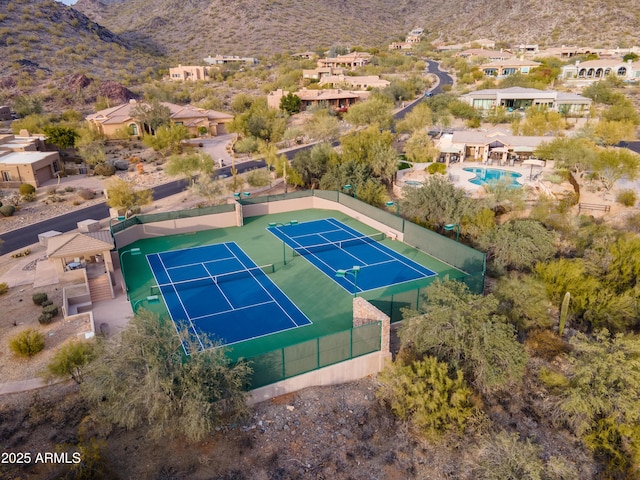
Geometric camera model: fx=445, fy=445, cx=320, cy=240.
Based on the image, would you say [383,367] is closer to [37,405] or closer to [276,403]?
[276,403]

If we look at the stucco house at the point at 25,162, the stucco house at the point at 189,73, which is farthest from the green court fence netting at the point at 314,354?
the stucco house at the point at 189,73

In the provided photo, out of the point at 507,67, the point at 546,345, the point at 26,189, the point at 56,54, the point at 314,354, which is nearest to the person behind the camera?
the point at 314,354

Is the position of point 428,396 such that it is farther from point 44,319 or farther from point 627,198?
point 627,198

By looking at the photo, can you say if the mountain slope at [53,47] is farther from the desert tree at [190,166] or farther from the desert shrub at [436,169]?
the desert shrub at [436,169]

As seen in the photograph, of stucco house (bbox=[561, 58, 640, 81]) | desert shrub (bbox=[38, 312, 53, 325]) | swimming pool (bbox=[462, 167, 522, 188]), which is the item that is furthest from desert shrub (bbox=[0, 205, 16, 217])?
stucco house (bbox=[561, 58, 640, 81])

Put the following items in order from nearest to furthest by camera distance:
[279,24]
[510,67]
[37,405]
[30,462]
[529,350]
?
[30,462] → [37,405] → [529,350] → [510,67] → [279,24]

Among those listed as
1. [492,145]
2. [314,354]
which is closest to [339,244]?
[314,354]

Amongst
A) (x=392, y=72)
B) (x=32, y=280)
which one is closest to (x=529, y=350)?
(x=32, y=280)
